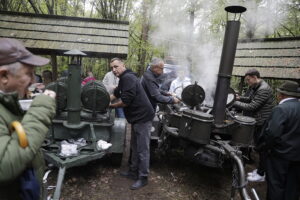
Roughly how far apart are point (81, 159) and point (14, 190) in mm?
2062

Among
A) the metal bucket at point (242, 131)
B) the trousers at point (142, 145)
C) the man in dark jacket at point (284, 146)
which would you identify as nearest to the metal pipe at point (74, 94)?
the trousers at point (142, 145)

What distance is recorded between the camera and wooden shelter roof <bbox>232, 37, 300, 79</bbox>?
248 inches

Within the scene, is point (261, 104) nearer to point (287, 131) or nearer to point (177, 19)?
point (287, 131)

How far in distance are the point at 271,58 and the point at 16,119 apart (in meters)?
7.59

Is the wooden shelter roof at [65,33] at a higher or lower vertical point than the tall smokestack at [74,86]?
higher

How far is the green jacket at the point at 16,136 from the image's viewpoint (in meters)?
1.06

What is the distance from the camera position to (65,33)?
6.84m

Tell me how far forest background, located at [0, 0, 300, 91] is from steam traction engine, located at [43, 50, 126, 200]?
219 inches

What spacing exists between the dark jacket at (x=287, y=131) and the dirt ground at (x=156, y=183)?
55.7 inches

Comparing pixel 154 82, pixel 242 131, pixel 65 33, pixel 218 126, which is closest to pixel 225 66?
pixel 218 126

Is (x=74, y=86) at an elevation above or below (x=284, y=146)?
above

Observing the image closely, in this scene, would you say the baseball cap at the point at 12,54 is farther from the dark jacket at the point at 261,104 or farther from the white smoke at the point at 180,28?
the white smoke at the point at 180,28

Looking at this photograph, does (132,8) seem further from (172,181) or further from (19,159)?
(19,159)

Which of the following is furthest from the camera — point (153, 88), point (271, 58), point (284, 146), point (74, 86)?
point (271, 58)
